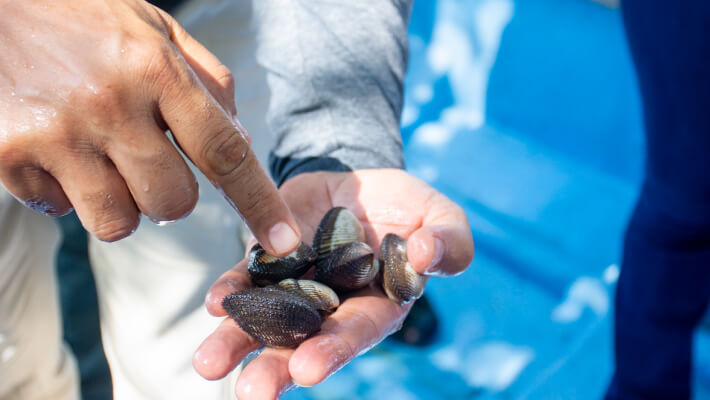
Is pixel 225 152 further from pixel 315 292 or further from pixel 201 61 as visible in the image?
pixel 315 292

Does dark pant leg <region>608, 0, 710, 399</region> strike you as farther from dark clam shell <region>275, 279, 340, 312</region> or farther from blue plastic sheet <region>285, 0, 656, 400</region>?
dark clam shell <region>275, 279, 340, 312</region>

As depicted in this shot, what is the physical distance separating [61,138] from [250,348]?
55 cm

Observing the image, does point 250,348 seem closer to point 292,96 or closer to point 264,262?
point 264,262

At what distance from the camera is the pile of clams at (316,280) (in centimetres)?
109

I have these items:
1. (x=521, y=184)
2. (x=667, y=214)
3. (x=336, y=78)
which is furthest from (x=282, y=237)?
(x=521, y=184)

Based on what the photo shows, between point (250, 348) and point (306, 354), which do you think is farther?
point (250, 348)

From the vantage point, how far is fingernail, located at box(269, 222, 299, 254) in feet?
3.54

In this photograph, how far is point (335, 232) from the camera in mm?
1379

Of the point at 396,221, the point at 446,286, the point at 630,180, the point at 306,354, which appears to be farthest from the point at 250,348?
the point at 630,180

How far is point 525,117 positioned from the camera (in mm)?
3650

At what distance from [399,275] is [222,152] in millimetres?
514

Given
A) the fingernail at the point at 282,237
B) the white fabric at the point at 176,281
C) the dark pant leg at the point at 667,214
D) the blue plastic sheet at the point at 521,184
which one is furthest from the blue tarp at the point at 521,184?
the fingernail at the point at 282,237

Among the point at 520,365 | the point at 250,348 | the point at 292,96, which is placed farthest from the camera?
the point at 520,365

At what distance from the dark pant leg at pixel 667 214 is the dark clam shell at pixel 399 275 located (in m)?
1.11
